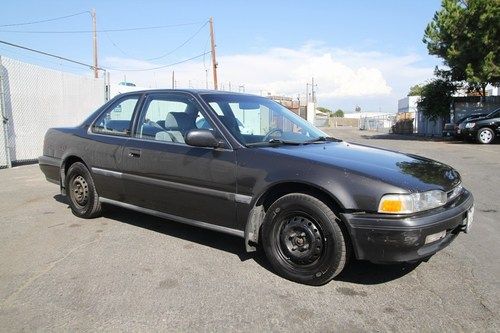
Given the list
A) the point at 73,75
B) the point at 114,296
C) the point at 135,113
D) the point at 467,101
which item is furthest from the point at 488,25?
the point at 114,296

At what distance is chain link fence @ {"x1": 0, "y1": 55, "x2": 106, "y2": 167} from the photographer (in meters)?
10.6

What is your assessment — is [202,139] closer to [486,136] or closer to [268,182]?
[268,182]

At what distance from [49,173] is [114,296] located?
10.6ft

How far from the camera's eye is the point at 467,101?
87.2 ft

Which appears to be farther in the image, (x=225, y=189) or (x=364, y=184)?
(x=225, y=189)

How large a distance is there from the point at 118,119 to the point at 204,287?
2575 millimetres

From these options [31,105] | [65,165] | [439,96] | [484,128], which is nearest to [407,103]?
[439,96]

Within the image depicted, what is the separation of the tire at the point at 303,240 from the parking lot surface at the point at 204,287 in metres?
0.12

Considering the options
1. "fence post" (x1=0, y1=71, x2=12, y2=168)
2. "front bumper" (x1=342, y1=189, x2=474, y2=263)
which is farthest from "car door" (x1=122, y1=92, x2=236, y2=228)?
"fence post" (x1=0, y1=71, x2=12, y2=168)

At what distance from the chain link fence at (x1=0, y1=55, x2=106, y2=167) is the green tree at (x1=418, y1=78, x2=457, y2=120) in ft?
65.9

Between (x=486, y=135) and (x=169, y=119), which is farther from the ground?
(x=169, y=119)

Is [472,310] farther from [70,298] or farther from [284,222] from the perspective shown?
[70,298]

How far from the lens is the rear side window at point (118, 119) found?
5.14 metres

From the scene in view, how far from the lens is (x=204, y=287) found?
3.60 metres
